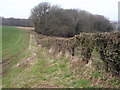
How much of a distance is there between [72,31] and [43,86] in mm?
44454

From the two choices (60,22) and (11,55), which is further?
(60,22)

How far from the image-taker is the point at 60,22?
52688 mm

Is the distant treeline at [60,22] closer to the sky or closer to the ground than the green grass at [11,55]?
closer to the sky

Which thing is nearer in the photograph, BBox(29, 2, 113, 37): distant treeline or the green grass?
the green grass

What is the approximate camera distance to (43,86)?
6.53 meters

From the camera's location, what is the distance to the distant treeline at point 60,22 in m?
49.9

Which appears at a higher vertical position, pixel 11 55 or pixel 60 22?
pixel 60 22

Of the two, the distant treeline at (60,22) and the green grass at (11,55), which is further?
the distant treeline at (60,22)

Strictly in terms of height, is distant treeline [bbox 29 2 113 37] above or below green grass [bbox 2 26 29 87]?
above

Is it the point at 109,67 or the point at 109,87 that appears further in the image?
the point at 109,67

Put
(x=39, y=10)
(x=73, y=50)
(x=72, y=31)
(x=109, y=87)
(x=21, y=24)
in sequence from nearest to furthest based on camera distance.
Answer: (x=109, y=87)
(x=73, y=50)
(x=72, y=31)
(x=39, y=10)
(x=21, y=24)

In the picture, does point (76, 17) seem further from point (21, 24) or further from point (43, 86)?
point (43, 86)

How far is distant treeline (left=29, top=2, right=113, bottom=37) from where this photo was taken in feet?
164

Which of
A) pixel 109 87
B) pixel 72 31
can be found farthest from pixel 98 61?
pixel 72 31
